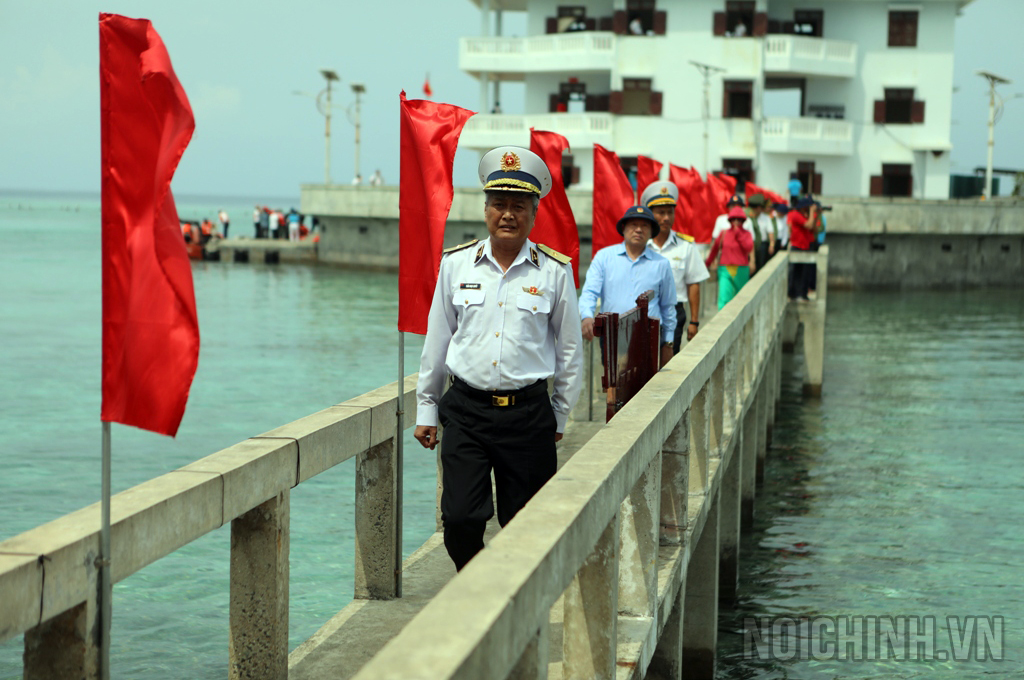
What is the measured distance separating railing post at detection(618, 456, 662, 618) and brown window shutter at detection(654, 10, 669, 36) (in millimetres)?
50219

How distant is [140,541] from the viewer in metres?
4.07

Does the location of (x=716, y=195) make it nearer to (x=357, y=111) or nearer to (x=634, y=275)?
(x=634, y=275)

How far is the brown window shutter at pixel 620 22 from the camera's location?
53.9m

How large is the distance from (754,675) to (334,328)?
26.8 metres

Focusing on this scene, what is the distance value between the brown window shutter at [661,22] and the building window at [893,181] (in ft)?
34.2

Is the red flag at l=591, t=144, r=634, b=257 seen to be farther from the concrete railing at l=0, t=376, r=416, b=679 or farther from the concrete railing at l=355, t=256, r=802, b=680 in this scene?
the concrete railing at l=0, t=376, r=416, b=679

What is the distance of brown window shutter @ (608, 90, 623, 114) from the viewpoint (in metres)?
53.8

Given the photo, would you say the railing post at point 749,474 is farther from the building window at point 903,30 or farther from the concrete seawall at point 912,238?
the building window at point 903,30

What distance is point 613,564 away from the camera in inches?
180

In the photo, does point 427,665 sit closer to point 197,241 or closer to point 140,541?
point 140,541

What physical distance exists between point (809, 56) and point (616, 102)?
7.82 metres

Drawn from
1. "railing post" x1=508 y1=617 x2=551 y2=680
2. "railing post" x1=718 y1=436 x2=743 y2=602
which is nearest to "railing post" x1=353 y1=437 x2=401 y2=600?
"railing post" x1=508 y1=617 x2=551 y2=680

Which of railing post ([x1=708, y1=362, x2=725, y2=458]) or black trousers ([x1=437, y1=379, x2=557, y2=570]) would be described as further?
railing post ([x1=708, y1=362, x2=725, y2=458])

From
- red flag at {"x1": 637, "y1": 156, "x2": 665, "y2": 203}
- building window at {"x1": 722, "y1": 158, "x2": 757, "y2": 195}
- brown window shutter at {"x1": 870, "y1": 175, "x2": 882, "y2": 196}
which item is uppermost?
building window at {"x1": 722, "y1": 158, "x2": 757, "y2": 195}
